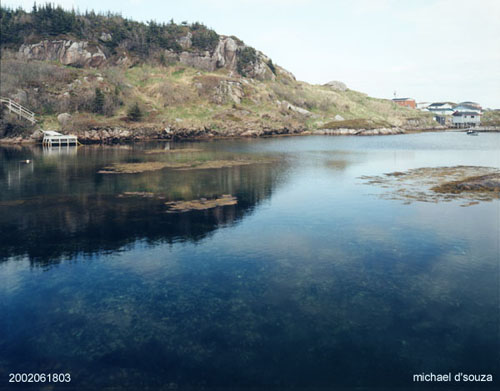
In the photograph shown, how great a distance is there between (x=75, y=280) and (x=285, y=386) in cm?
1141

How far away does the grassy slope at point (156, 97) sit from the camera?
9750 centimetres

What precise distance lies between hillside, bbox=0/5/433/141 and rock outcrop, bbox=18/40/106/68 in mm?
342

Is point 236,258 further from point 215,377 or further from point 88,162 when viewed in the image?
point 88,162

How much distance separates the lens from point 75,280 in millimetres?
16266

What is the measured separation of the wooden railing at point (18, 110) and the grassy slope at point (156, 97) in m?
3.14

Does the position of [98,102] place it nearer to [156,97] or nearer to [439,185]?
[156,97]

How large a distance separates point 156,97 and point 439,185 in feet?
333

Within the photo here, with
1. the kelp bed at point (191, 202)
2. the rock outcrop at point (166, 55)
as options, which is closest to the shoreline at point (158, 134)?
the rock outcrop at point (166, 55)

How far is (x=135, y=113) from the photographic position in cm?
10144

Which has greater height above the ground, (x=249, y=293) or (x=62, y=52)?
(x=62, y=52)

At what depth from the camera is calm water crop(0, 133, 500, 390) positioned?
35.2 feet

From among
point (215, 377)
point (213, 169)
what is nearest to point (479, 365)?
point (215, 377)

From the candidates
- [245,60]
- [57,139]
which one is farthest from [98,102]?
[245,60]

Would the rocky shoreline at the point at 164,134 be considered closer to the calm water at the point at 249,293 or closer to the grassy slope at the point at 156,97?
the grassy slope at the point at 156,97
